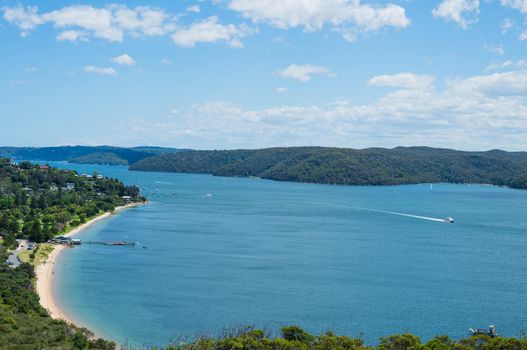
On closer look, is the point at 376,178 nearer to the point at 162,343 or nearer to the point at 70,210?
the point at 70,210

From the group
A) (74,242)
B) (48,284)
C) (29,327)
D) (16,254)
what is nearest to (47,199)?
(74,242)

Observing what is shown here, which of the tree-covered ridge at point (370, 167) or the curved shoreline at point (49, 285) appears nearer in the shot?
the curved shoreline at point (49, 285)

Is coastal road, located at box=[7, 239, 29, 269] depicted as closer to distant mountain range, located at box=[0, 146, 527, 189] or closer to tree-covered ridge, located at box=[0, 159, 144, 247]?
tree-covered ridge, located at box=[0, 159, 144, 247]

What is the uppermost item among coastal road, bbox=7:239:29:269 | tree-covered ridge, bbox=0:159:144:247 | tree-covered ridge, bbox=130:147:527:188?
tree-covered ridge, bbox=130:147:527:188

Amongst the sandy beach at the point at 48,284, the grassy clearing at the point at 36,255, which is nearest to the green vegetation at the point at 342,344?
the sandy beach at the point at 48,284

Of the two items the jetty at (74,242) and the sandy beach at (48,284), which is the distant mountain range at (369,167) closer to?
the jetty at (74,242)

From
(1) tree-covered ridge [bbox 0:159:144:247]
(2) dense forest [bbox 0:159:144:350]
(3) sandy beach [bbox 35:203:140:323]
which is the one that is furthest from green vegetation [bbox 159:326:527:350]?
(1) tree-covered ridge [bbox 0:159:144:247]
